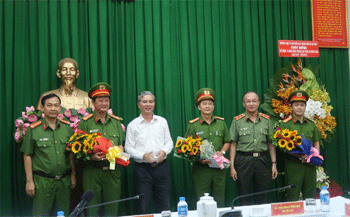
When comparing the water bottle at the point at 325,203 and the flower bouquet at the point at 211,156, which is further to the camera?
the flower bouquet at the point at 211,156

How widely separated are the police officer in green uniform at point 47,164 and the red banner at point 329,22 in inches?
158

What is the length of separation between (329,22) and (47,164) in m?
4.53

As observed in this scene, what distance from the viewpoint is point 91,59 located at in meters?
4.45

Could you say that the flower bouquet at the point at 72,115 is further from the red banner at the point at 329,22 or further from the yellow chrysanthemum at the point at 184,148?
the red banner at the point at 329,22

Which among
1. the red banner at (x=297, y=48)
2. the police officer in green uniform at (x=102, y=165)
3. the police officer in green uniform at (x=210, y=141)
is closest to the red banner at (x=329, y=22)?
the red banner at (x=297, y=48)

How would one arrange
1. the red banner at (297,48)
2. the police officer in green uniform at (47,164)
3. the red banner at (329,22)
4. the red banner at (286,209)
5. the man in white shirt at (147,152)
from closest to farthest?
the red banner at (286,209) → the police officer in green uniform at (47,164) → the man in white shirt at (147,152) → the red banner at (297,48) → the red banner at (329,22)

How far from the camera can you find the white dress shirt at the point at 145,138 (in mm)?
3471

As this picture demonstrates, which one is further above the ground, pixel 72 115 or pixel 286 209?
pixel 72 115

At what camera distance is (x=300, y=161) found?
3668mm

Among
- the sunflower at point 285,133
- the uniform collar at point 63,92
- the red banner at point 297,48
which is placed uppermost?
the red banner at point 297,48

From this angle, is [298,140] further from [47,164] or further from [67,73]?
[67,73]

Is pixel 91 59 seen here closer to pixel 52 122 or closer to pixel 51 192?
pixel 52 122

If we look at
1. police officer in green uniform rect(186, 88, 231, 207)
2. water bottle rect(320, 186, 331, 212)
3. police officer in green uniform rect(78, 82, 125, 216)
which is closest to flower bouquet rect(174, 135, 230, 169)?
police officer in green uniform rect(186, 88, 231, 207)

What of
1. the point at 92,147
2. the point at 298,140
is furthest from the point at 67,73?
the point at 298,140
